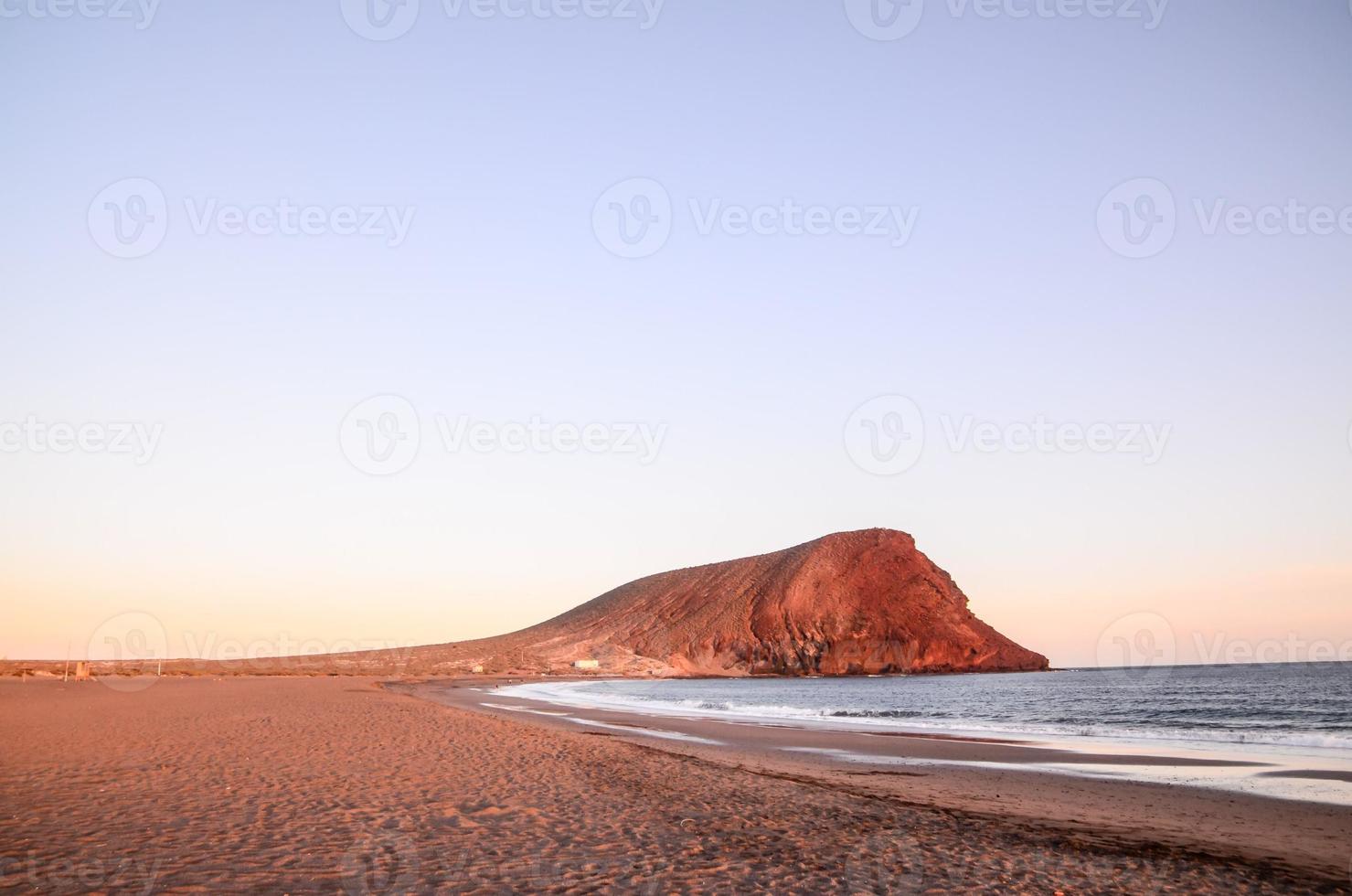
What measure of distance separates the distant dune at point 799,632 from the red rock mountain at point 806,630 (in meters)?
0.22

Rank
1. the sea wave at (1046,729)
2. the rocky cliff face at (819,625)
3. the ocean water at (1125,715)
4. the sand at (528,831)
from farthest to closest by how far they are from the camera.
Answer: the rocky cliff face at (819,625) < the ocean water at (1125,715) < the sea wave at (1046,729) < the sand at (528,831)

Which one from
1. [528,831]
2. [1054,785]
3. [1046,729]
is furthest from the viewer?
[1046,729]

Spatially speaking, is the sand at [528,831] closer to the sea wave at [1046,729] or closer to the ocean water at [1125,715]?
the sea wave at [1046,729]

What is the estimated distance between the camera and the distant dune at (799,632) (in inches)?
6024

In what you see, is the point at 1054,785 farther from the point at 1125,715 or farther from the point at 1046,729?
the point at 1125,715

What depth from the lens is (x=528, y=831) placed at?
1095 cm

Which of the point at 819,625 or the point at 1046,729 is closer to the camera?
the point at 1046,729

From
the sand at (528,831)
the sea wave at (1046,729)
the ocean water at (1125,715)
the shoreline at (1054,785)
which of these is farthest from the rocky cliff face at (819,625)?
the sand at (528,831)

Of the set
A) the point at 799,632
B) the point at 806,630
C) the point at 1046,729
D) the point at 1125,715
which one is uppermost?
the point at 806,630

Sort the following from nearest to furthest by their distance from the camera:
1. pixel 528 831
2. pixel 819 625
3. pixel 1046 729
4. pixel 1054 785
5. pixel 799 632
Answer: pixel 528 831 < pixel 1054 785 < pixel 1046 729 < pixel 819 625 < pixel 799 632

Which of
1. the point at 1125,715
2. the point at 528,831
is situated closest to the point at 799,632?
the point at 1125,715

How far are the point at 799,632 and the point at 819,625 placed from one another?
4078 mm

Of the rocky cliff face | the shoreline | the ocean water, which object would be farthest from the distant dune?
the shoreline

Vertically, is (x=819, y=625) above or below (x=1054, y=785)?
above
